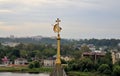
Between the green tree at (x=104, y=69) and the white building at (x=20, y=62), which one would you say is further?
the white building at (x=20, y=62)

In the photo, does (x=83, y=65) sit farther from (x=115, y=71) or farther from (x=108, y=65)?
(x=115, y=71)

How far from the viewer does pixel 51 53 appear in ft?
230

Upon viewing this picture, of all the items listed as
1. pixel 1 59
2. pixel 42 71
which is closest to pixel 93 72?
pixel 42 71

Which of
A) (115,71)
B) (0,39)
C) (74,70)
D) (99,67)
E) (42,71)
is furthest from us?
(0,39)

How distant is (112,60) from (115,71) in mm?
11510

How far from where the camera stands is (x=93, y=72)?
4262 cm

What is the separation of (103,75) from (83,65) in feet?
15.2

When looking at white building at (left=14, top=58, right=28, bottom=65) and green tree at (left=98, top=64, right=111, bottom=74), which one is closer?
green tree at (left=98, top=64, right=111, bottom=74)

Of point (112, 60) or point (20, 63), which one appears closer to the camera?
point (112, 60)

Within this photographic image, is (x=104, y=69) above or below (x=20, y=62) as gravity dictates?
above

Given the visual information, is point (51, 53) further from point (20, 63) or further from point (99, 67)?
point (99, 67)

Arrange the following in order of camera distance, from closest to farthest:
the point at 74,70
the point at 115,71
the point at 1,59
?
the point at 115,71, the point at 74,70, the point at 1,59

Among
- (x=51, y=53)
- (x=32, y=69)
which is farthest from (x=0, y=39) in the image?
(x=32, y=69)

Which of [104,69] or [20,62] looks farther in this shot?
[20,62]
